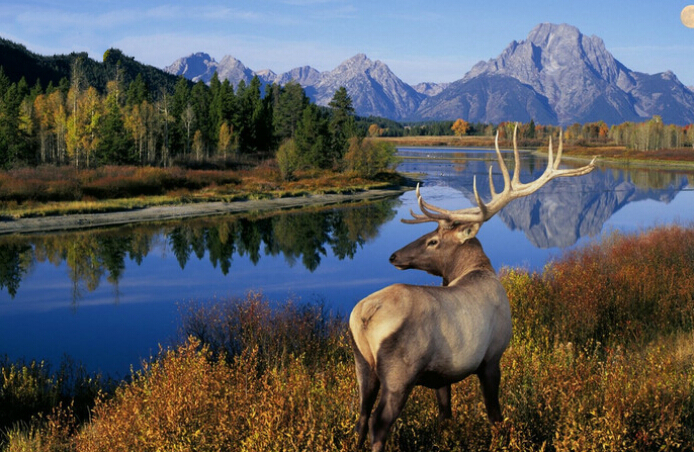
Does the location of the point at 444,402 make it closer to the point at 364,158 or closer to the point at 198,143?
the point at 364,158

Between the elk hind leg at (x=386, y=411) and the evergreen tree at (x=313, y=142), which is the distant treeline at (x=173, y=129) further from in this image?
the elk hind leg at (x=386, y=411)

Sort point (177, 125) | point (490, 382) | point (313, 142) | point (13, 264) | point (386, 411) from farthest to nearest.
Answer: point (177, 125)
point (313, 142)
point (13, 264)
point (490, 382)
point (386, 411)

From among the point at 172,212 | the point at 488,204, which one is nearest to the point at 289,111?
the point at 172,212

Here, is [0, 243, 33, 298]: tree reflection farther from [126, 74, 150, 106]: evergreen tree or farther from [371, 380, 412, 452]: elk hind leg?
[126, 74, 150, 106]: evergreen tree

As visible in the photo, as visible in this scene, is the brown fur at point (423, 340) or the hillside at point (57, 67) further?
the hillside at point (57, 67)

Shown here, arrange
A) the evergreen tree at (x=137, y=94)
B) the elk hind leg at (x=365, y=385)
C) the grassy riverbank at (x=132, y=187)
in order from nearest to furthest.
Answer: the elk hind leg at (x=365, y=385)
the grassy riverbank at (x=132, y=187)
the evergreen tree at (x=137, y=94)

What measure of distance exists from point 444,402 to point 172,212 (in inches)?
1469

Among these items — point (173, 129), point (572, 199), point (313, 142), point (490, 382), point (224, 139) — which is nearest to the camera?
point (490, 382)

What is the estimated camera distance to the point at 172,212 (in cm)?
4112

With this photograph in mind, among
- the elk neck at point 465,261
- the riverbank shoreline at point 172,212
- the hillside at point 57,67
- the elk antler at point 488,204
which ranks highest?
the hillside at point 57,67

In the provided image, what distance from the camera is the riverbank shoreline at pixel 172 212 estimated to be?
34128 millimetres

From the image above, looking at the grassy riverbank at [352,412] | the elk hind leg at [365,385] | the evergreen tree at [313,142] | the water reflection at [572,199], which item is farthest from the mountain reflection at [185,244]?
the evergreen tree at [313,142]

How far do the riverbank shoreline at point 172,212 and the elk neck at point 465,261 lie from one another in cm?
3195

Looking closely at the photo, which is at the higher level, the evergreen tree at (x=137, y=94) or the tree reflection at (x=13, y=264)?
the evergreen tree at (x=137, y=94)
